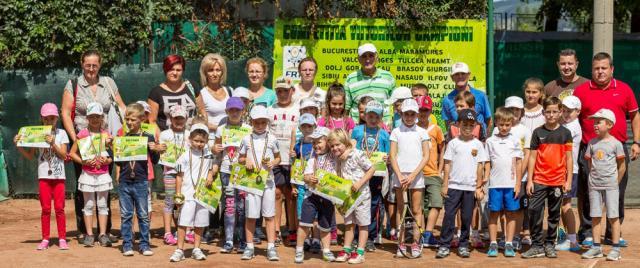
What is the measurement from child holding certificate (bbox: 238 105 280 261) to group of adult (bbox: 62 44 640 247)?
62 cm

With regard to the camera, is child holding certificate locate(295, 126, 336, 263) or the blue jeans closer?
child holding certificate locate(295, 126, 336, 263)

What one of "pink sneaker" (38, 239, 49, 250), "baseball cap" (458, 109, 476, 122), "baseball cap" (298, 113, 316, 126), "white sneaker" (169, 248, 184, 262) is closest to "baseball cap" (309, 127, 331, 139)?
"baseball cap" (298, 113, 316, 126)

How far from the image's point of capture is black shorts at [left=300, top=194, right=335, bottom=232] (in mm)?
9383

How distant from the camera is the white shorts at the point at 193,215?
30.9 feet

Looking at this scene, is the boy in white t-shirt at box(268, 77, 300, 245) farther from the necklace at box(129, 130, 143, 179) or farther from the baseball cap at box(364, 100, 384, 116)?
the necklace at box(129, 130, 143, 179)

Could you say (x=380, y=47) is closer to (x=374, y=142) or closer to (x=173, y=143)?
(x=374, y=142)

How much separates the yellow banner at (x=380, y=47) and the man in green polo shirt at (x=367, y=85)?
3.04 metres

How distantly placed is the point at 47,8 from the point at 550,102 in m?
6.79

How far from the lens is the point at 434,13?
13.5 m

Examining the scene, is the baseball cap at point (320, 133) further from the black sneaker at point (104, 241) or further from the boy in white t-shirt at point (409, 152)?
the black sneaker at point (104, 241)

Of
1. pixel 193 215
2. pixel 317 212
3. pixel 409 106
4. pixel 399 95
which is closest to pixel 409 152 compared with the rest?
pixel 409 106

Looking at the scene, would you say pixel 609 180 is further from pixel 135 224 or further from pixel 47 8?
pixel 47 8

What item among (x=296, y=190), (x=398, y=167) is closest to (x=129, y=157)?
(x=296, y=190)

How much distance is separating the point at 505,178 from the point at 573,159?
715 millimetres
